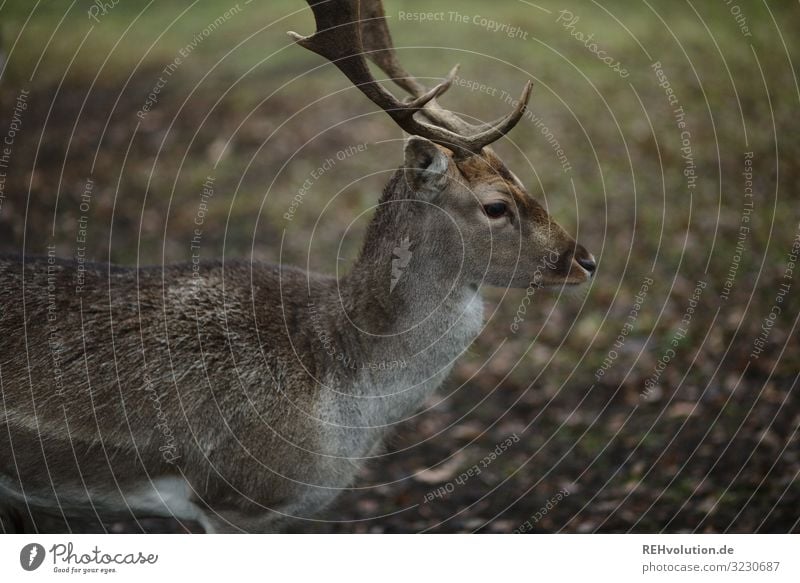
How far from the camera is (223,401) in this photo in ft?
15.7

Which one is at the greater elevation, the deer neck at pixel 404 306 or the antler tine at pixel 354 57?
the antler tine at pixel 354 57

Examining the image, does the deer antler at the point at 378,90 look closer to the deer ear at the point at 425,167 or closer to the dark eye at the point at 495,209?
the deer ear at the point at 425,167

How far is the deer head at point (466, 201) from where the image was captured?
4.77 meters

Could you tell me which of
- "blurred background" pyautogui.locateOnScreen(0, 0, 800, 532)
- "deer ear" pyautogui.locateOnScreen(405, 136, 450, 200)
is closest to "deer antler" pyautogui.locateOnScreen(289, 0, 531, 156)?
"deer ear" pyautogui.locateOnScreen(405, 136, 450, 200)

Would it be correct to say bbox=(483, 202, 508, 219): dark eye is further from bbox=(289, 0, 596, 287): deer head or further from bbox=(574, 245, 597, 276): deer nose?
bbox=(574, 245, 597, 276): deer nose

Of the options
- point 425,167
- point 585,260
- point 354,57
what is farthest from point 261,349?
point 585,260

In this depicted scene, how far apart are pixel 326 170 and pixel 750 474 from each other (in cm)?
653

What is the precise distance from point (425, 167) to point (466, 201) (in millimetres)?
315

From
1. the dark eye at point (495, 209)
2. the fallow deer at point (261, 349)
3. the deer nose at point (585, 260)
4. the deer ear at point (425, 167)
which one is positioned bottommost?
the fallow deer at point (261, 349)

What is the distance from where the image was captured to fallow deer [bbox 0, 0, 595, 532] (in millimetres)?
4703

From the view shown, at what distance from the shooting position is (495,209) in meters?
4.84
